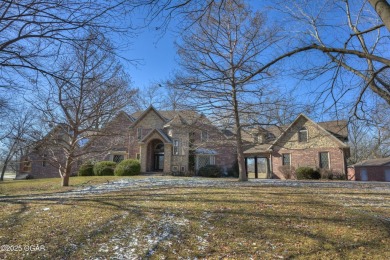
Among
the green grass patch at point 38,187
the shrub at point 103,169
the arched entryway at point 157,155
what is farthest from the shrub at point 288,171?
the green grass patch at point 38,187

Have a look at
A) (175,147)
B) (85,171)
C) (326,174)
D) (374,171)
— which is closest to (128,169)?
(85,171)

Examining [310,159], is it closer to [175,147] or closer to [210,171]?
[210,171]

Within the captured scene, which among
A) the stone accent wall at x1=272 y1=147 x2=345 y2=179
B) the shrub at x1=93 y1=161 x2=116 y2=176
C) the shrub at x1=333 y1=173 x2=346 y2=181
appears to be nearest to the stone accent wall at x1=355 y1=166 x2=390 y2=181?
the stone accent wall at x1=272 y1=147 x2=345 y2=179

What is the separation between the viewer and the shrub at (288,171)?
998 inches

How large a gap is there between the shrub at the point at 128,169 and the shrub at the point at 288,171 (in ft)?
44.2

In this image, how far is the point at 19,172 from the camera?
1232 inches

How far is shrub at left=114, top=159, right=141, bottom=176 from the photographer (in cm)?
2361

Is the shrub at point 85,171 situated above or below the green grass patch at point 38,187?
A: above

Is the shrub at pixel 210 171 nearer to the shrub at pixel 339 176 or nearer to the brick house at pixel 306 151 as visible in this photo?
the brick house at pixel 306 151

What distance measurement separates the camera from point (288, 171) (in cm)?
2569

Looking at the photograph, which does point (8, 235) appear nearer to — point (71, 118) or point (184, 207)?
point (184, 207)

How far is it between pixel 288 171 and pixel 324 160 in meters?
3.52

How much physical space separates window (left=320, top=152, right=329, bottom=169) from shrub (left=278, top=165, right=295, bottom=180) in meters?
2.88

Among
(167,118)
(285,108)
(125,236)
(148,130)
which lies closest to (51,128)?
(125,236)
